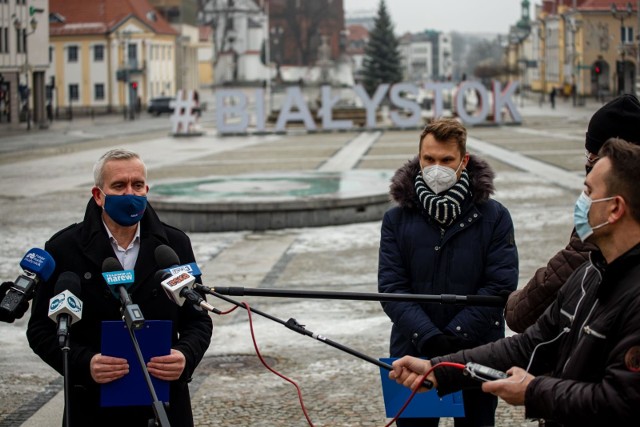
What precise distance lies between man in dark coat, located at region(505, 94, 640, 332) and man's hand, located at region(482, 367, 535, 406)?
1.10 meters

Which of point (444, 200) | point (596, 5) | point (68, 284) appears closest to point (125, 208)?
point (68, 284)

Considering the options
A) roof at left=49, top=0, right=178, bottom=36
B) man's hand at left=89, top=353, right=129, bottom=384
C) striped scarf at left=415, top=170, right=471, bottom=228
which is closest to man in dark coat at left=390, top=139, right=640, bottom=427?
man's hand at left=89, top=353, right=129, bottom=384

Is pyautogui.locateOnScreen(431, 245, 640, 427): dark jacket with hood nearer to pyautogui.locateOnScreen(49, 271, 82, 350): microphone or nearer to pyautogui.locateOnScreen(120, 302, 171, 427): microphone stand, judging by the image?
pyautogui.locateOnScreen(120, 302, 171, 427): microphone stand

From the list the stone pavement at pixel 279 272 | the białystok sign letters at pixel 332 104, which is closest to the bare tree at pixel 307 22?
the białystok sign letters at pixel 332 104

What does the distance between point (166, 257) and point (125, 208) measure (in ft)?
0.97

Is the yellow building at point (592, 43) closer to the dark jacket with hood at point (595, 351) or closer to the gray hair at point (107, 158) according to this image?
the gray hair at point (107, 158)

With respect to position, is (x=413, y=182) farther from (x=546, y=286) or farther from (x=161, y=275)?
(x=161, y=275)

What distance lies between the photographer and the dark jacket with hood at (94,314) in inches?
196

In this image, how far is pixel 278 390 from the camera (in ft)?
30.1

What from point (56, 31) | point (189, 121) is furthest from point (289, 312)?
point (56, 31)

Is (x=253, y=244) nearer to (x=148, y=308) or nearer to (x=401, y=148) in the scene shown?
(x=148, y=308)

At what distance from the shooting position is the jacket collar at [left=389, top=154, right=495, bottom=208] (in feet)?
18.9

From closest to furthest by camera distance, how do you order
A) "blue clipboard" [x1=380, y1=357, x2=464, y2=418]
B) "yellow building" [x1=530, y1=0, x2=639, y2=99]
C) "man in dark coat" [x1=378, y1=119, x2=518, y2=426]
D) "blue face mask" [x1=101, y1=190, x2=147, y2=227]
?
1. "blue face mask" [x1=101, y1=190, x2=147, y2=227]
2. "blue clipboard" [x1=380, y1=357, x2=464, y2=418]
3. "man in dark coat" [x1=378, y1=119, x2=518, y2=426]
4. "yellow building" [x1=530, y1=0, x2=639, y2=99]

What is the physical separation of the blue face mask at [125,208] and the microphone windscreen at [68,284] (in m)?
0.34
